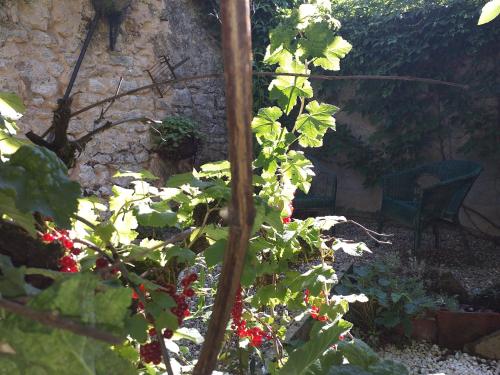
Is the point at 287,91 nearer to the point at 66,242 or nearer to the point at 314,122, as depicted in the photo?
the point at 314,122

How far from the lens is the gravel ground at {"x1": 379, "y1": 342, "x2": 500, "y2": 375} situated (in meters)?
2.59

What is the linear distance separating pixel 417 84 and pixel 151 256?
515cm

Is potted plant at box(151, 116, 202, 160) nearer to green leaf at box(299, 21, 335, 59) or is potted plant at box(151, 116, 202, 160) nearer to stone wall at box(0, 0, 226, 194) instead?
stone wall at box(0, 0, 226, 194)

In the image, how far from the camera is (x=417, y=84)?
5.48 metres

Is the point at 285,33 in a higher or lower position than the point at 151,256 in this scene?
higher

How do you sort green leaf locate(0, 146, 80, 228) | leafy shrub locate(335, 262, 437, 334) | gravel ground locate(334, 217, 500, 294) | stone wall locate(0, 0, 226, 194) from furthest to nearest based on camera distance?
stone wall locate(0, 0, 226, 194), gravel ground locate(334, 217, 500, 294), leafy shrub locate(335, 262, 437, 334), green leaf locate(0, 146, 80, 228)

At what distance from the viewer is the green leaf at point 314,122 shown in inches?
47.1

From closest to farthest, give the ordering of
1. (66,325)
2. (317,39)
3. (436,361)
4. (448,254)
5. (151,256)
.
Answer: (66,325)
(151,256)
(317,39)
(436,361)
(448,254)

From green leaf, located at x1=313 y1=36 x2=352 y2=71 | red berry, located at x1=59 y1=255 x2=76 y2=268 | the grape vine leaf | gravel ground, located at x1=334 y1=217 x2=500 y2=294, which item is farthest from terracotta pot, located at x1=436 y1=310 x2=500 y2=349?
the grape vine leaf

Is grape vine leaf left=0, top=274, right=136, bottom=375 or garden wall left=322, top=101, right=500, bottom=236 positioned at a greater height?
garden wall left=322, top=101, right=500, bottom=236

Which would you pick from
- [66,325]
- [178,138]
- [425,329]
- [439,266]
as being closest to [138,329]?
[66,325]

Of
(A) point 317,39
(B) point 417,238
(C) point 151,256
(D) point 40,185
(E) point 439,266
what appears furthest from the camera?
(B) point 417,238

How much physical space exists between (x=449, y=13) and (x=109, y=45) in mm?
3312

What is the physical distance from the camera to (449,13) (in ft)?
17.1
